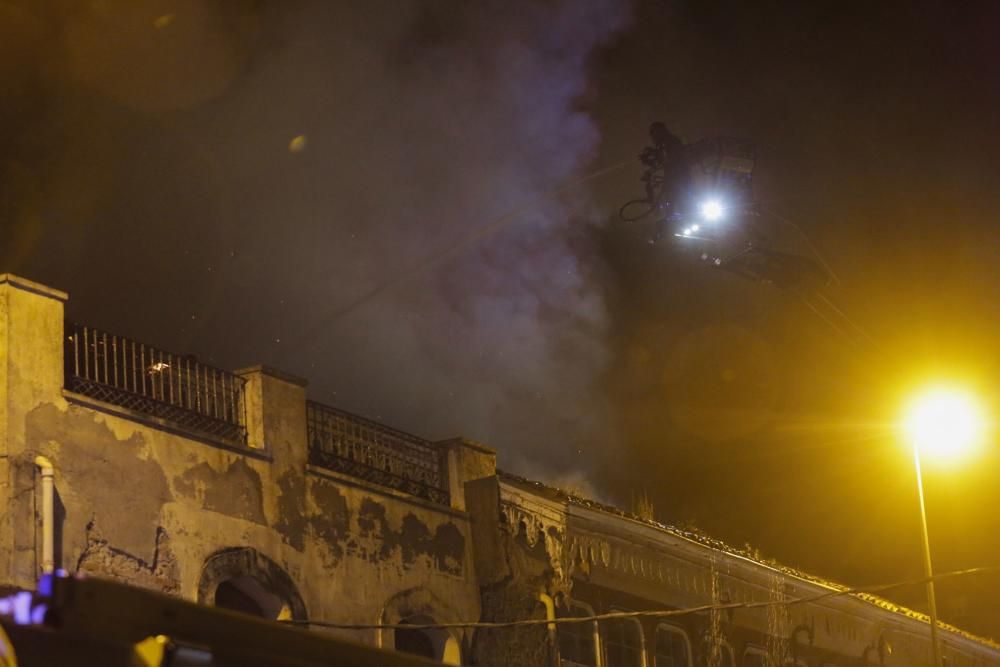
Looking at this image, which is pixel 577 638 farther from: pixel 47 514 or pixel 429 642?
pixel 47 514

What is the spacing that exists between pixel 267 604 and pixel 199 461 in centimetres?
197

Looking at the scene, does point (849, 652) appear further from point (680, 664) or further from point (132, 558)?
point (132, 558)

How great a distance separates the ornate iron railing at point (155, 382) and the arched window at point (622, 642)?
7.88 metres

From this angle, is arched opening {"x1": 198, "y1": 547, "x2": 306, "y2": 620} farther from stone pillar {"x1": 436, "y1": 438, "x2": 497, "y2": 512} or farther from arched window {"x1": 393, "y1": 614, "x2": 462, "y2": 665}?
stone pillar {"x1": 436, "y1": 438, "x2": 497, "y2": 512}

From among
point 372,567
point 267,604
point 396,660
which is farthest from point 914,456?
point 396,660

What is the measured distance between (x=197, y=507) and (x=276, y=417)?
1.88 m

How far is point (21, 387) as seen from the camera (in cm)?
1431

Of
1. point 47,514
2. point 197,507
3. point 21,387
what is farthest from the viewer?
point 197,507

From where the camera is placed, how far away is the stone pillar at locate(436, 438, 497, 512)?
2044 centimetres

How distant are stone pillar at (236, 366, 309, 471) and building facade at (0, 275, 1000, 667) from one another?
2 centimetres

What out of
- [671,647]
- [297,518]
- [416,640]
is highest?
[297,518]

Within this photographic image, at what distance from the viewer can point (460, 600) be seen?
65.2 feet

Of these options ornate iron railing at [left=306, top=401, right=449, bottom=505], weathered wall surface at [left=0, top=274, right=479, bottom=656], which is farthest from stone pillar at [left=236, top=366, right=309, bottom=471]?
ornate iron railing at [left=306, top=401, right=449, bottom=505]

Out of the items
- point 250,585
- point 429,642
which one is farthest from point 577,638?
point 250,585
